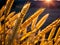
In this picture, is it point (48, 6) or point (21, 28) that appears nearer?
point (21, 28)

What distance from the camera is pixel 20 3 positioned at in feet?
14.9

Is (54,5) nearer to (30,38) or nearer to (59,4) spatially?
(59,4)

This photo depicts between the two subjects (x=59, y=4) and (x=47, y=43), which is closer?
(x=47, y=43)

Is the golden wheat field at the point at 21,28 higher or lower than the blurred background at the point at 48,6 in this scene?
higher

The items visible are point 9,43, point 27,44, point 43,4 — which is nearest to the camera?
point 9,43

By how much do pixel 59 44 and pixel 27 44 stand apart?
10 cm

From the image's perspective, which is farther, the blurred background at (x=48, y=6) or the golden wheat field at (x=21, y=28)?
the blurred background at (x=48, y=6)

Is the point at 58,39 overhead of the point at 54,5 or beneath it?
overhead

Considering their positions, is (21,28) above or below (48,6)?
above

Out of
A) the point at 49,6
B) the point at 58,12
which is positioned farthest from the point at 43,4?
the point at 58,12

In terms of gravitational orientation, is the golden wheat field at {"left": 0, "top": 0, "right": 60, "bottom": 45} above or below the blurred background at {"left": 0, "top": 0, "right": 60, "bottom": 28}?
above

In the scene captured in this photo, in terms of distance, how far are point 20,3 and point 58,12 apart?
0.86 meters

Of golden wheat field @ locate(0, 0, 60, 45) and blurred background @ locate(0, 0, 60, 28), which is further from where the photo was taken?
blurred background @ locate(0, 0, 60, 28)

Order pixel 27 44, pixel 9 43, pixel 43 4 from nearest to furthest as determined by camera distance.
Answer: pixel 9 43
pixel 27 44
pixel 43 4
